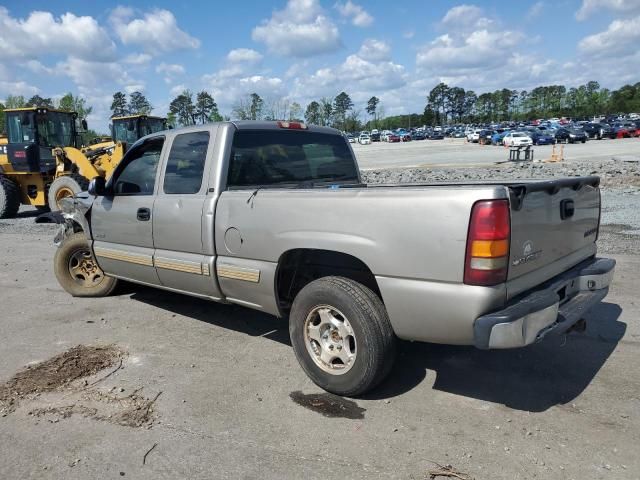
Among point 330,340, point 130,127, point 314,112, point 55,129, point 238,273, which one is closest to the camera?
point 330,340

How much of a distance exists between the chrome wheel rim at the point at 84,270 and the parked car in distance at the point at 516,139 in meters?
47.1

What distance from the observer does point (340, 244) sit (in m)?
3.52

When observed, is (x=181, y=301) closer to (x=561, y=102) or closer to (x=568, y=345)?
(x=568, y=345)

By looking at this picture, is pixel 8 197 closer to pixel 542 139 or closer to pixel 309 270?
pixel 309 270

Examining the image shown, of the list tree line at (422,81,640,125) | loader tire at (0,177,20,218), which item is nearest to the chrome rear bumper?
loader tire at (0,177,20,218)

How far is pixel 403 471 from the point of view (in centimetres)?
288

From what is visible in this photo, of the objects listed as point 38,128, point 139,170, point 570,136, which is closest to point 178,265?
point 139,170

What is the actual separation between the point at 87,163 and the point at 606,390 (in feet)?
43.3

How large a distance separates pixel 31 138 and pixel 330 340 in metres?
13.6

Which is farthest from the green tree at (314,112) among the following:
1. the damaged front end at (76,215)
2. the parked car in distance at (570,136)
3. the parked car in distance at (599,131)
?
the damaged front end at (76,215)

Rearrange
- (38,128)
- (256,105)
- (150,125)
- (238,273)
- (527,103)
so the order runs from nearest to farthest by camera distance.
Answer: (238,273) → (38,128) → (150,125) → (256,105) → (527,103)

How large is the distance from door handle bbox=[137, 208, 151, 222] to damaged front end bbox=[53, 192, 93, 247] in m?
1.02

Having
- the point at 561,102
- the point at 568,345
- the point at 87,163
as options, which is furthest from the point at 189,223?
the point at 561,102

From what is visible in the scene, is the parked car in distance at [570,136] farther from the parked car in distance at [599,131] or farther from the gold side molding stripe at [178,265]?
the gold side molding stripe at [178,265]
